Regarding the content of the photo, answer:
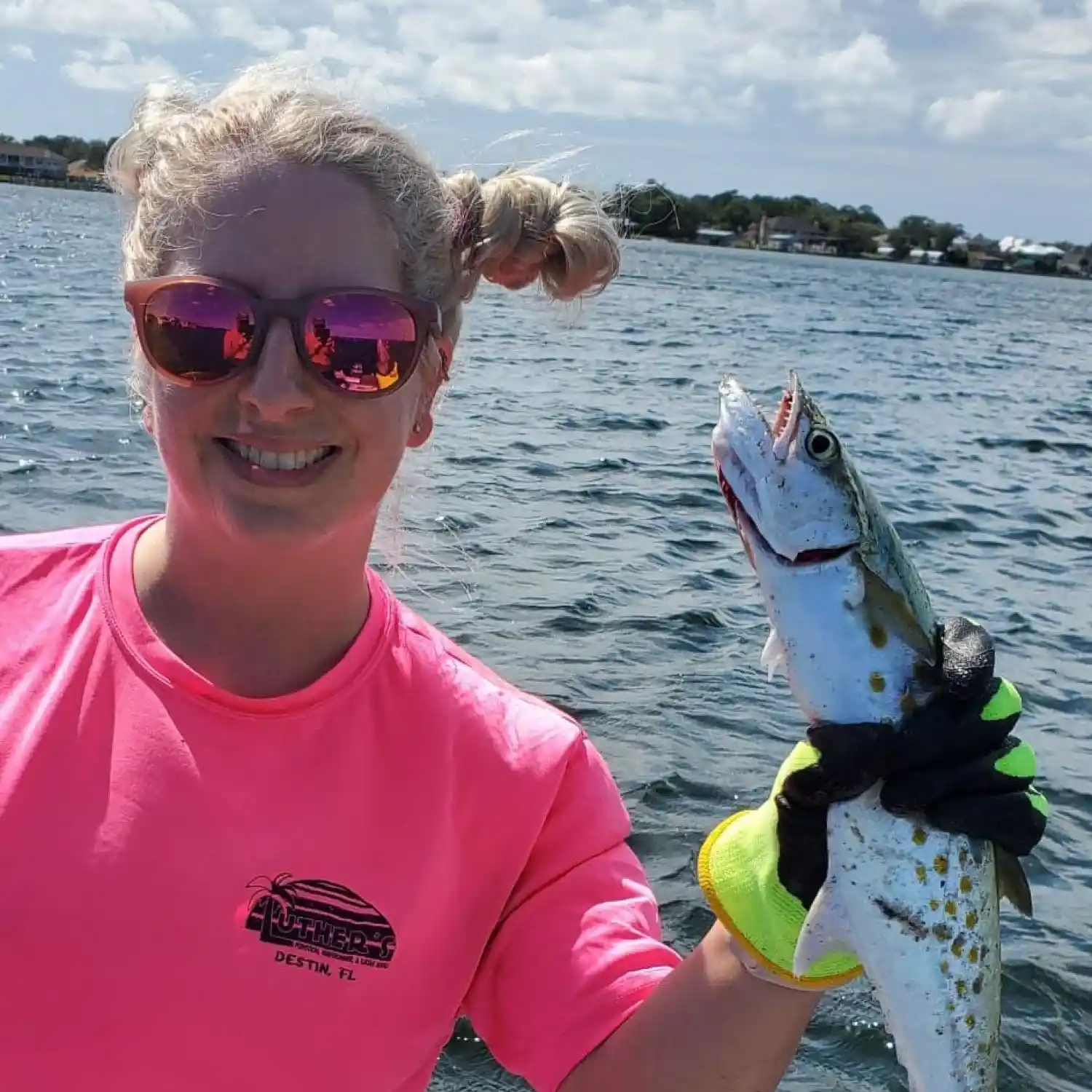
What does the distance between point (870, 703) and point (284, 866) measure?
121 centimetres

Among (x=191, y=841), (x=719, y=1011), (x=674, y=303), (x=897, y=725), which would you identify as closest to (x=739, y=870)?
(x=719, y=1011)

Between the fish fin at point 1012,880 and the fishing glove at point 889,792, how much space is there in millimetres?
47

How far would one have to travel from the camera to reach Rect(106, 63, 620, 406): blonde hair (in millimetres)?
2723

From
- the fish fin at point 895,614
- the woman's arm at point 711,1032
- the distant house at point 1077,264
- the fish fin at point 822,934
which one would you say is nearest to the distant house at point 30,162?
the distant house at point 1077,264

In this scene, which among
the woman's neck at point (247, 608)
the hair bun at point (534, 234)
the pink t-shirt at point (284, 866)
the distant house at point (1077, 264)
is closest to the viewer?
the pink t-shirt at point (284, 866)

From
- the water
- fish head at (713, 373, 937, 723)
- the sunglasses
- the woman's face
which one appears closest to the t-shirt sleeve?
fish head at (713, 373, 937, 723)

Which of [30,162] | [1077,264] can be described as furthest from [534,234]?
[1077,264]

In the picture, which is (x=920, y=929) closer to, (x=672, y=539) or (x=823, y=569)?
(x=823, y=569)

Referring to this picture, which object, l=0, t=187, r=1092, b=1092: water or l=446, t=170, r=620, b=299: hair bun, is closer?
l=446, t=170, r=620, b=299: hair bun

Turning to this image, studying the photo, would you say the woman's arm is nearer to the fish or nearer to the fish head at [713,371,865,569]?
the fish

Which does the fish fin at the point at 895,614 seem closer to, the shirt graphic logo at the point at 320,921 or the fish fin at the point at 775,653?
the fish fin at the point at 775,653

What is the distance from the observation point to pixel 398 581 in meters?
9.16

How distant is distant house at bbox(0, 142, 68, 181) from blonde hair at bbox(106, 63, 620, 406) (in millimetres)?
141256

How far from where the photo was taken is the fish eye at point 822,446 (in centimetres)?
264
